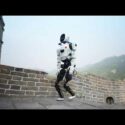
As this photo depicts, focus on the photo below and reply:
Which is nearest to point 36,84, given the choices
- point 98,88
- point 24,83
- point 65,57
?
point 24,83

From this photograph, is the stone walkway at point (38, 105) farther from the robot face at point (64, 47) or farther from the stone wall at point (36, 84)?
the robot face at point (64, 47)

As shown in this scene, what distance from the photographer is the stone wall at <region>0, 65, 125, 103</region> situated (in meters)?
4.91

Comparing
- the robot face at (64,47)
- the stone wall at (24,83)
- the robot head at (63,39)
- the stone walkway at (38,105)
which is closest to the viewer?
the stone walkway at (38,105)

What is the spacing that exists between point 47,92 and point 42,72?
606 millimetres

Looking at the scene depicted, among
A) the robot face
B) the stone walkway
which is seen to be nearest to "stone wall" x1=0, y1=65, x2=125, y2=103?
the stone walkway

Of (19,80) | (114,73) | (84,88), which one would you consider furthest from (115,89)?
(114,73)

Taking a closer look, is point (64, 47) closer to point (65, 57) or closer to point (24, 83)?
point (65, 57)

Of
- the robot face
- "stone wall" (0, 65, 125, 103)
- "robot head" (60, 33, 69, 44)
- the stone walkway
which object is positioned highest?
"robot head" (60, 33, 69, 44)

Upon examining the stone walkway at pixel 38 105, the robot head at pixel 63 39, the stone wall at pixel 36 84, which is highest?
the robot head at pixel 63 39

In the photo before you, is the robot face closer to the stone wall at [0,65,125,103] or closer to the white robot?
the white robot

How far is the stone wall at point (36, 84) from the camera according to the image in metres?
4.91

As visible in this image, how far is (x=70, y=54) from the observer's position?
5055mm

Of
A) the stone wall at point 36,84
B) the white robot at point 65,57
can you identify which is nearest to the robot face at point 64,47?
the white robot at point 65,57
